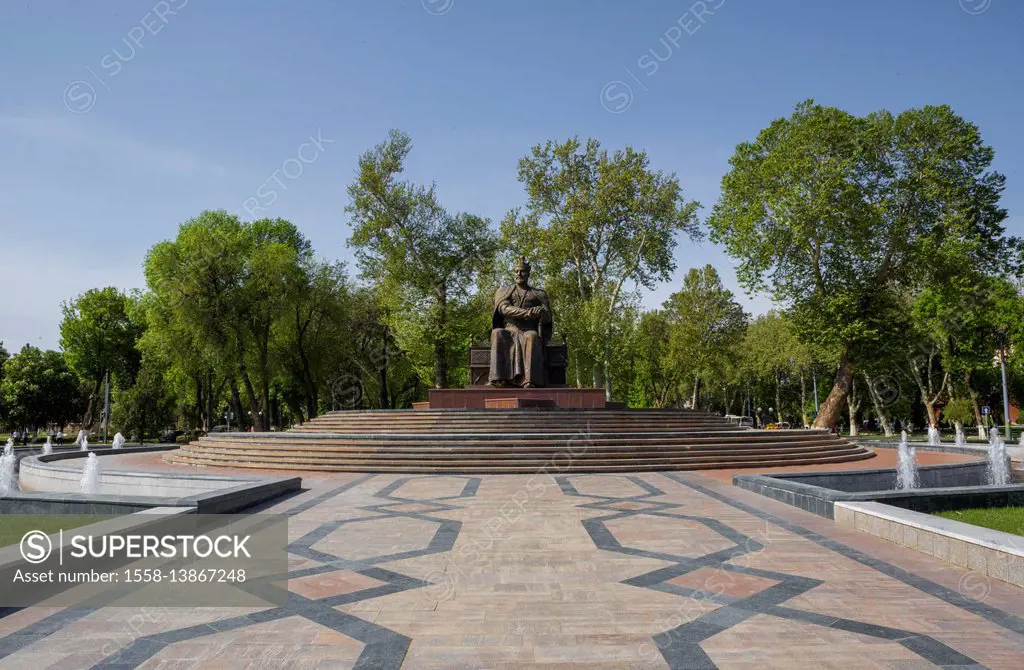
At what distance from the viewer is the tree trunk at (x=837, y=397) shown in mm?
26500

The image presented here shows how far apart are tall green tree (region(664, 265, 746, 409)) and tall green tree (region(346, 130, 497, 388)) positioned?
14.8m

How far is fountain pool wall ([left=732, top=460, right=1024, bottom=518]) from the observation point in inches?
314

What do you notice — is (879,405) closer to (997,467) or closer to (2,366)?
(997,467)

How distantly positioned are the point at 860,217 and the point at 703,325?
17.9 m

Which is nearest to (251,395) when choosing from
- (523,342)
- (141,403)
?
(141,403)

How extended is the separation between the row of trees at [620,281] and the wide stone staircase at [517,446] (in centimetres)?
1073

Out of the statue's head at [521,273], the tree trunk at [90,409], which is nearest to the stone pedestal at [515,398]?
the statue's head at [521,273]

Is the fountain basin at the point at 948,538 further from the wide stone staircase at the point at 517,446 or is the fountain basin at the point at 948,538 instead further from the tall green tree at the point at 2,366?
the tall green tree at the point at 2,366

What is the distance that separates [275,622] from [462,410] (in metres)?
13.8

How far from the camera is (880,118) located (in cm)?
2658

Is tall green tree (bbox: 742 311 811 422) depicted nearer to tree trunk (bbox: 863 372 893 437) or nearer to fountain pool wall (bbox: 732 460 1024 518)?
tree trunk (bbox: 863 372 893 437)

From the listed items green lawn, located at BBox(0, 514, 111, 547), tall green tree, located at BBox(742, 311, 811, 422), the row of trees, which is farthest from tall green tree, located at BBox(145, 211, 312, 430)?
tall green tree, located at BBox(742, 311, 811, 422)

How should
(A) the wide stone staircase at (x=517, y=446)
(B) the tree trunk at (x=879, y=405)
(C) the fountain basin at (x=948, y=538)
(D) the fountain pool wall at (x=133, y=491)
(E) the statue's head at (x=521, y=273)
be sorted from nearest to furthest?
(C) the fountain basin at (x=948, y=538), (D) the fountain pool wall at (x=133, y=491), (A) the wide stone staircase at (x=517, y=446), (E) the statue's head at (x=521, y=273), (B) the tree trunk at (x=879, y=405)

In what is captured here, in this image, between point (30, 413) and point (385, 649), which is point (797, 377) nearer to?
point (385, 649)
